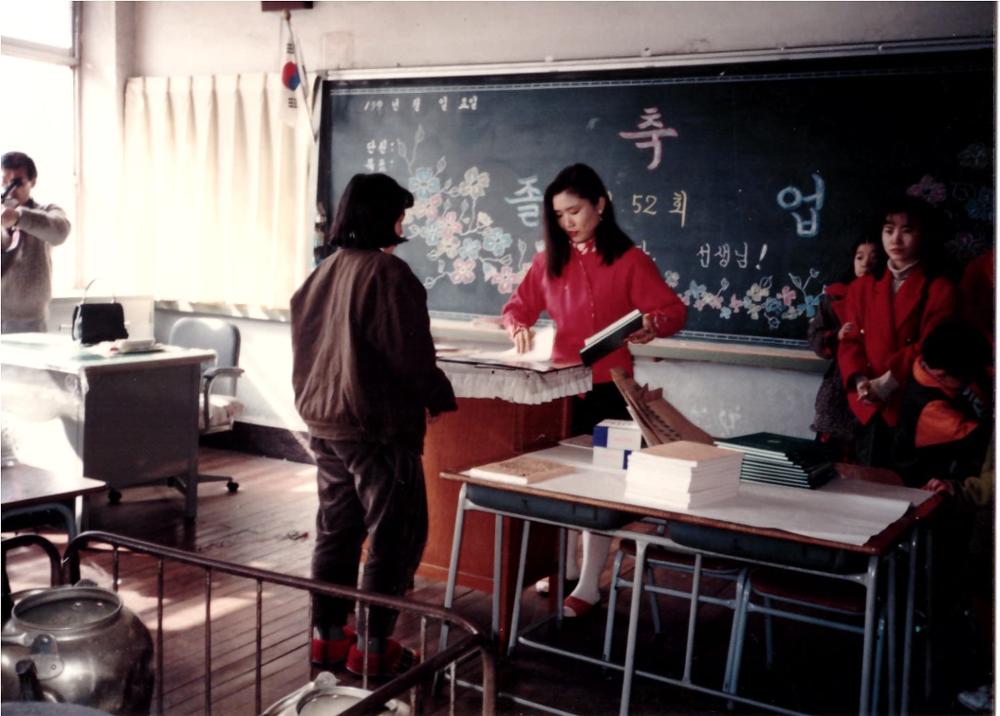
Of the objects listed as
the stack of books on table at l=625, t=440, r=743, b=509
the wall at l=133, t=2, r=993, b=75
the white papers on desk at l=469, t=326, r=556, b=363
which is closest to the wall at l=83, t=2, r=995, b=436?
the wall at l=133, t=2, r=993, b=75

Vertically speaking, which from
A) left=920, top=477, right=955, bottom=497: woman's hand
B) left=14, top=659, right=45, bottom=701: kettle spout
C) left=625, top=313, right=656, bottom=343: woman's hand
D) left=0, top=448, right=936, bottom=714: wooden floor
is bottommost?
left=0, top=448, right=936, bottom=714: wooden floor

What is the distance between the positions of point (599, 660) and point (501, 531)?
456 mm

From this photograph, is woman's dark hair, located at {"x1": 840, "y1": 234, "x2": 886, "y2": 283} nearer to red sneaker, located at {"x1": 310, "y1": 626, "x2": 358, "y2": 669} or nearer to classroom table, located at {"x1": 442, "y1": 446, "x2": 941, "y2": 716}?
classroom table, located at {"x1": 442, "y1": 446, "x2": 941, "y2": 716}

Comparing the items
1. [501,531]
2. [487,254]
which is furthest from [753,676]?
[487,254]

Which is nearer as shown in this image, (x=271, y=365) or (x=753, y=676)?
(x=753, y=676)

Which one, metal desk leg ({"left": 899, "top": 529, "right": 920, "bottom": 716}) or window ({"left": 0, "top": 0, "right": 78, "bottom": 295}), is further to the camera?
window ({"left": 0, "top": 0, "right": 78, "bottom": 295})

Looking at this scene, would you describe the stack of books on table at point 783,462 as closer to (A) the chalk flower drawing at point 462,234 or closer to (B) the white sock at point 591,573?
(B) the white sock at point 591,573

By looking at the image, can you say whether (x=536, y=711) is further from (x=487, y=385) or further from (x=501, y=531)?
(x=487, y=385)

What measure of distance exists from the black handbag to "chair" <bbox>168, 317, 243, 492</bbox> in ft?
1.48

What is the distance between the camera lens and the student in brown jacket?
2.76 meters

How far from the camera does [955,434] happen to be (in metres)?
3.00

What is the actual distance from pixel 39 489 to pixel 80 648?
3.21 ft

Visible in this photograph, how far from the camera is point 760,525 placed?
2328mm

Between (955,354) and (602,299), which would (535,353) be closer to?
(602,299)
